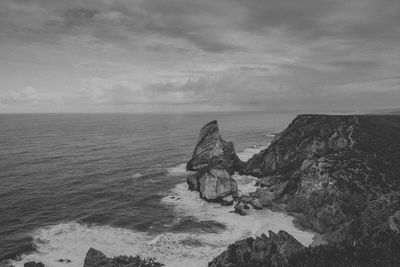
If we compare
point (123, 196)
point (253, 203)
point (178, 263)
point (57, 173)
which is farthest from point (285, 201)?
point (57, 173)

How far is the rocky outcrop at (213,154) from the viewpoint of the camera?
8919 centimetres

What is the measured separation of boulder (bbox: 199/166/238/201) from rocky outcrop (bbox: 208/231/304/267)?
86.5ft

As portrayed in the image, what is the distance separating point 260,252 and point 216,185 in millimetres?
29622

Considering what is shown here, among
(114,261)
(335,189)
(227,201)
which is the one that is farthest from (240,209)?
(114,261)

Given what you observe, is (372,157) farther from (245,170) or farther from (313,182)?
(245,170)

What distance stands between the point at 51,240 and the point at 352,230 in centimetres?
4133

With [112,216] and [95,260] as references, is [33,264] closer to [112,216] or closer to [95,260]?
[95,260]

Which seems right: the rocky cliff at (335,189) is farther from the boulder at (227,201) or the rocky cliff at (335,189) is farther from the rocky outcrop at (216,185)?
the rocky outcrop at (216,185)

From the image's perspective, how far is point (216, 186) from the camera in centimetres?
6606

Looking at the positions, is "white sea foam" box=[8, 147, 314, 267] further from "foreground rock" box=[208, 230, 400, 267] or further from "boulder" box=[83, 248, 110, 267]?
"foreground rock" box=[208, 230, 400, 267]

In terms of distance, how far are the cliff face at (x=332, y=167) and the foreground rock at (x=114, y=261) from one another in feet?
80.1

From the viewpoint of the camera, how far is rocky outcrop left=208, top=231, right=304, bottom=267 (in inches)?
1396

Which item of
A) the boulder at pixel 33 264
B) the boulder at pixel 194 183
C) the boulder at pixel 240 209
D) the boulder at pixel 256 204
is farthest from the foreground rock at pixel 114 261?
the boulder at pixel 194 183

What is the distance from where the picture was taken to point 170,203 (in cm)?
6362
